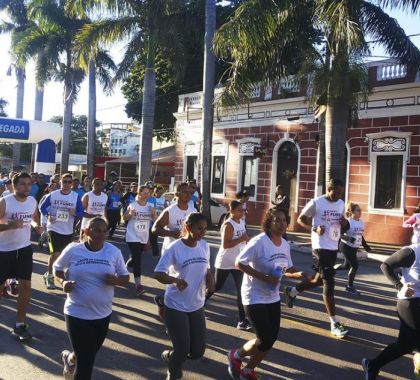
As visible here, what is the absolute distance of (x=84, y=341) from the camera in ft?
13.2

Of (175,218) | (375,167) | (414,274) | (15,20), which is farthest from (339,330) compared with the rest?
(15,20)

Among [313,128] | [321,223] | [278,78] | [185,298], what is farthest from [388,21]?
[185,298]

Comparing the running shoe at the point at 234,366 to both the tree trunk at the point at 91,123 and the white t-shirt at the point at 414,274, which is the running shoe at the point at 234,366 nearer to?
the white t-shirt at the point at 414,274

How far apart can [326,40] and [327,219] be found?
8358 millimetres

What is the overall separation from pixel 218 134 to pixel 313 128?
5.64 metres

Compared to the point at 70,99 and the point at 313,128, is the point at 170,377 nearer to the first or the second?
the point at 313,128

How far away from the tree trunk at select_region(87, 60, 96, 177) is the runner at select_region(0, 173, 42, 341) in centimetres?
2183

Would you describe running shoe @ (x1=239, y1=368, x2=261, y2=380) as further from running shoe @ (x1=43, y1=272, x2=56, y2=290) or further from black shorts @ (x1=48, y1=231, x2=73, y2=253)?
running shoe @ (x1=43, y1=272, x2=56, y2=290)

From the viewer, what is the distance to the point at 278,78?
51.8 feet

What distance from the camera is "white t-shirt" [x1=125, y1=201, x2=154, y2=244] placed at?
8359 mm

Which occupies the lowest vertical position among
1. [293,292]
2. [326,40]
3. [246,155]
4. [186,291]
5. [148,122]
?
[293,292]

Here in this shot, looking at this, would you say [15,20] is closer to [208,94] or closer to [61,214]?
[208,94]

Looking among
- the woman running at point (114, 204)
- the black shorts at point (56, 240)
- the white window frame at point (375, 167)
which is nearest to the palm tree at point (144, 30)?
the woman running at point (114, 204)

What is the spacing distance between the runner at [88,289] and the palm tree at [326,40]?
10.0 metres
